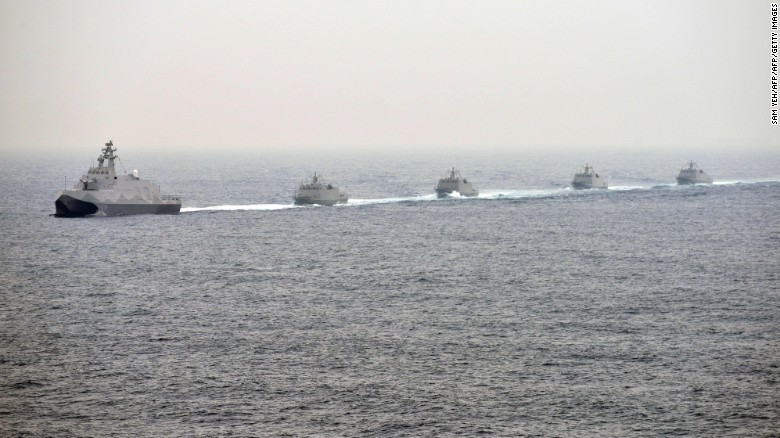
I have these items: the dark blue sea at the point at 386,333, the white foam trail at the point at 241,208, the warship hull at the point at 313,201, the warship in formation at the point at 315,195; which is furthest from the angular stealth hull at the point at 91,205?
the warship in formation at the point at 315,195

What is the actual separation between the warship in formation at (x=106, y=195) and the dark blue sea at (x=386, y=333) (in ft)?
36.7

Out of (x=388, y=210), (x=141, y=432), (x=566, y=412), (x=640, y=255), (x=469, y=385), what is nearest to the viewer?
(x=141, y=432)

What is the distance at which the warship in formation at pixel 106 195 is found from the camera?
156 meters

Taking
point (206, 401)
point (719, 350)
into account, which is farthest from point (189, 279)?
point (719, 350)

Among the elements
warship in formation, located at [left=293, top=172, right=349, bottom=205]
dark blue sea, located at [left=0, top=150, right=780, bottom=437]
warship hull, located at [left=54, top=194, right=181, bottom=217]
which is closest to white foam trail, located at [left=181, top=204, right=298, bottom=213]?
warship in formation, located at [left=293, top=172, right=349, bottom=205]

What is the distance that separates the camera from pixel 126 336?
76812 millimetres

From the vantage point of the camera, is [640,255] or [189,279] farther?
[640,255]

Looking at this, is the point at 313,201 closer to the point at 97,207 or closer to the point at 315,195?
the point at 315,195

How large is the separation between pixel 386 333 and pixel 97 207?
9245 centimetres

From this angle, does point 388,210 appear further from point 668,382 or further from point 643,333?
point 668,382

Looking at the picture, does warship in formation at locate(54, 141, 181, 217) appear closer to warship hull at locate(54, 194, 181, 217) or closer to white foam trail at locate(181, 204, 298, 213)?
warship hull at locate(54, 194, 181, 217)

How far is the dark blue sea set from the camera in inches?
2288

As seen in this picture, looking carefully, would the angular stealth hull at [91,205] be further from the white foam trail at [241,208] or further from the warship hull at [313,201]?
the warship hull at [313,201]

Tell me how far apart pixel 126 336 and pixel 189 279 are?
27767 millimetres
